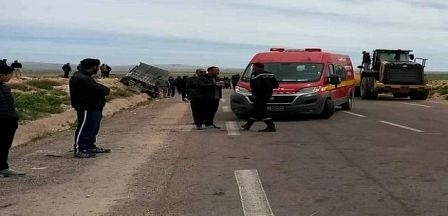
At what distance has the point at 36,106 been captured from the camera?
21344 millimetres

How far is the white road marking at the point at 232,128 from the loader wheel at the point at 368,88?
58.5 feet

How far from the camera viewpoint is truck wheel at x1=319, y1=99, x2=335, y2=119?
18531 millimetres

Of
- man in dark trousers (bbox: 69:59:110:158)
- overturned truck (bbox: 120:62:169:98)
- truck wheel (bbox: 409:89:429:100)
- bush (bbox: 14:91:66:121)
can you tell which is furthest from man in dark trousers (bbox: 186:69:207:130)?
overturned truck (bbox: 120:62:169:98)

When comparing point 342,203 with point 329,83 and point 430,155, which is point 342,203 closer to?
point 430,155

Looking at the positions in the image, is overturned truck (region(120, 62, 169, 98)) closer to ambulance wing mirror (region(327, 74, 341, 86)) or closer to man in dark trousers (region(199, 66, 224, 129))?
ambulance wing mirror (region(327, 74, 341, 86))

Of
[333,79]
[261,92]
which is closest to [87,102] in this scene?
[261,92]

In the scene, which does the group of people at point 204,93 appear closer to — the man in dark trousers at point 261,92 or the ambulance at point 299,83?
the man in dark trousers at point 261,92

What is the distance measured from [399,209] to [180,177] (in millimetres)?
3221

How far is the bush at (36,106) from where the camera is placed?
19000 mm

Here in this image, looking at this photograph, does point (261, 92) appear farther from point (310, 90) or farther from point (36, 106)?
point (36, 106)

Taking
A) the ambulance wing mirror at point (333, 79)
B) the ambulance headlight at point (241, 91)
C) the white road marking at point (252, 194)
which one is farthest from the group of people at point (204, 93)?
the white road marking at point (252, 194)

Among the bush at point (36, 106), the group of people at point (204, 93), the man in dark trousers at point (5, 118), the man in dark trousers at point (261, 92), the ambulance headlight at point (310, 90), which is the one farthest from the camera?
the bush at point (36, 106)

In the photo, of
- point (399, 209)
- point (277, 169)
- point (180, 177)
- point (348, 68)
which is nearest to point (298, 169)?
point (277, 169)

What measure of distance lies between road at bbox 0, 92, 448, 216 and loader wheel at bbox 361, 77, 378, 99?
19.5 metres
